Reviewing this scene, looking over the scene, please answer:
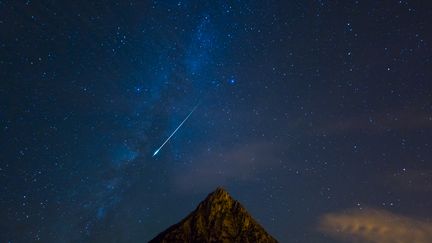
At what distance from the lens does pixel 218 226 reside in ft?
263

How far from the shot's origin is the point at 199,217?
269ft

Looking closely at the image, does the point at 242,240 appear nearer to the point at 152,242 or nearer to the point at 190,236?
the point at 190,236

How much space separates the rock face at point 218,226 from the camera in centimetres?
7850

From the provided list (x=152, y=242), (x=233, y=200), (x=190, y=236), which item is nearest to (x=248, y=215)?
(x=233, y=200)

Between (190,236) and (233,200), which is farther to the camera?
(233,200)

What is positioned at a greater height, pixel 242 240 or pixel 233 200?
pixel 233 200

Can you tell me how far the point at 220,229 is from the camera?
7950cm

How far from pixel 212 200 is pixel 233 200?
349 centimetres

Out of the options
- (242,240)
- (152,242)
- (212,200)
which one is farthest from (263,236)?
(152,242)

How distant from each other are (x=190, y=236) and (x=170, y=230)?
388 cm

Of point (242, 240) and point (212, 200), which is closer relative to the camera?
point (242, 240)

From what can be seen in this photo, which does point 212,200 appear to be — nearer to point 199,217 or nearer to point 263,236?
point 199,217

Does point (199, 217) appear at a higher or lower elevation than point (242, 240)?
higher

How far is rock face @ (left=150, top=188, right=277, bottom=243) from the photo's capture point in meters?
78.5
